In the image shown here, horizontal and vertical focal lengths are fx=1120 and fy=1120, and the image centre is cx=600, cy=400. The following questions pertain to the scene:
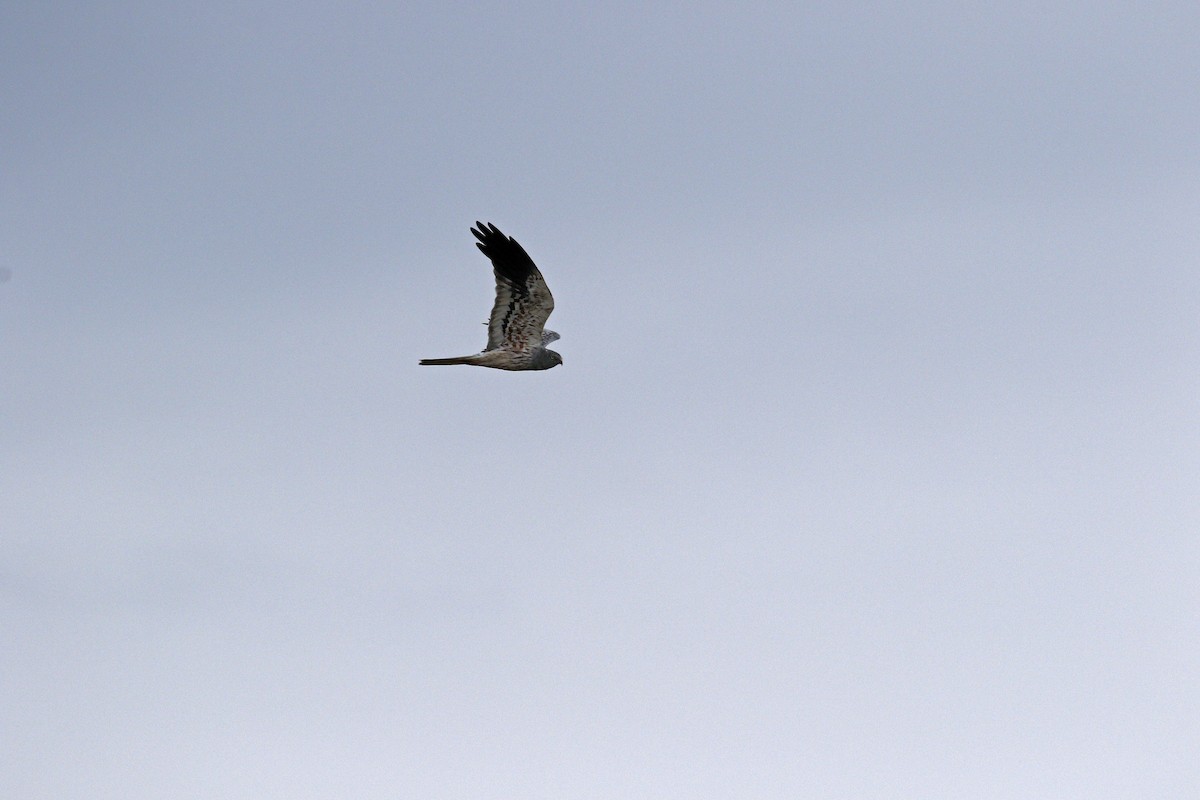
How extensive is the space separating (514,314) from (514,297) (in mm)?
705

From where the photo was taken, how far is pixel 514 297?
38.6 meters

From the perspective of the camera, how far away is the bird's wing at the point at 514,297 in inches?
1464

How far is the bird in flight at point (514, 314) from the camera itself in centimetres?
3722

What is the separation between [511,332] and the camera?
3938cm

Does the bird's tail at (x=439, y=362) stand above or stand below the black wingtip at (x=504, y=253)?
below

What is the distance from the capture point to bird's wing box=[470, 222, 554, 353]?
37188mm

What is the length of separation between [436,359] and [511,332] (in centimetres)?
355

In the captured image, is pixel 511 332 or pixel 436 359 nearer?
pixel 436 359

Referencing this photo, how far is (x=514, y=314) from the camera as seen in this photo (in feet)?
128

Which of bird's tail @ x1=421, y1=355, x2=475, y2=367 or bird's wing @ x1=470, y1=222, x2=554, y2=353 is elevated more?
bird's wing @ x1=470, y1=222, x2=554, y2=353

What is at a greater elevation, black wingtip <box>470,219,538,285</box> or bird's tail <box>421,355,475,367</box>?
black wingtip <box>470,219,538,285</box>

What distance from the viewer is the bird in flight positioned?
37.2m

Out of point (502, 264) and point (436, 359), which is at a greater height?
point (502, 264)

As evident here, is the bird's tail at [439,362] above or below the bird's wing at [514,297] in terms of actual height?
below
